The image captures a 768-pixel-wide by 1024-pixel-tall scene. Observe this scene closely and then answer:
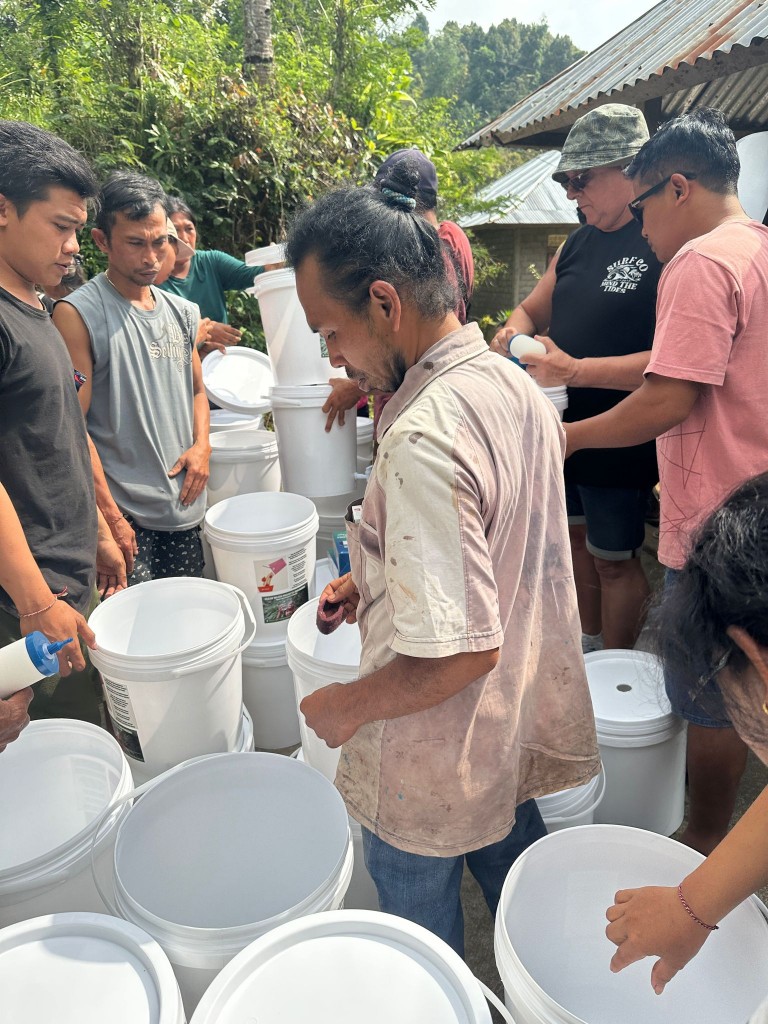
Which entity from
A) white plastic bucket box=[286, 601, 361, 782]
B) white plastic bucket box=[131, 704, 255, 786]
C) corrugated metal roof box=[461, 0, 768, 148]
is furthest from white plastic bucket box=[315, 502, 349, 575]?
corrugated metal roof box=[461, 0, 768, 148]

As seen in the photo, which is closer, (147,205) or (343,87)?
(147,205)

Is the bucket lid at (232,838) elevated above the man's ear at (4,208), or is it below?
below

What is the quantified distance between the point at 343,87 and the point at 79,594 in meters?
7.99

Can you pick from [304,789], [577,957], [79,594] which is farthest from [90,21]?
[577,957]

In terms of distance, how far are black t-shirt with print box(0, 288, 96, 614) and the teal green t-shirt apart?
6.34ft

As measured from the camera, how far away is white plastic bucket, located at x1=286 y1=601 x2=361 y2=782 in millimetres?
1780

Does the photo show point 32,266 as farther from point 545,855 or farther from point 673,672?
point 545,855

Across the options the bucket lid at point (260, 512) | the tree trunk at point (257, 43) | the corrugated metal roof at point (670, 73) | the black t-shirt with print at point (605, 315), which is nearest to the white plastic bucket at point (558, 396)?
the black t-shirt with print at point (605, 315)

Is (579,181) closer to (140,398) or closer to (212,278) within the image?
(140,398)

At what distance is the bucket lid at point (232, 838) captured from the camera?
1.44 m

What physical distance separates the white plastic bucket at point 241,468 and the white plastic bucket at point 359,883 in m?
1.64

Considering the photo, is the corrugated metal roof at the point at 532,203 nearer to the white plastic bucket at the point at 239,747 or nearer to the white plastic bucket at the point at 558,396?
the white plastic bucket at the point at 558,396

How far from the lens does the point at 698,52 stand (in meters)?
3.67

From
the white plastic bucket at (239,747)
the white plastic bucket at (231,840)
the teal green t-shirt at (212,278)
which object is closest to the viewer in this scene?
the white plastic bucket at (231,840)
